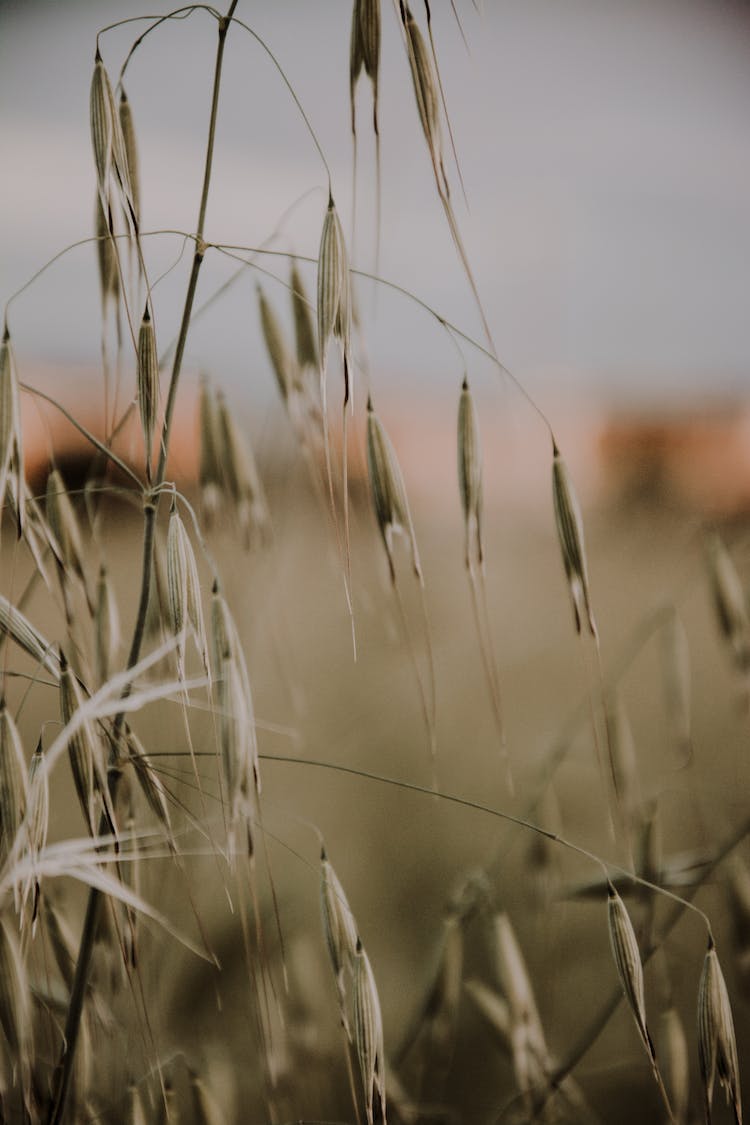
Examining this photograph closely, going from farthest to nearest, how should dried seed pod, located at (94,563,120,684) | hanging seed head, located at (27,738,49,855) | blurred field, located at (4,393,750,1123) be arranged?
blurred field, located at (4,393,750,1123), dried seed pod, located at (94,563,120,684), hanging seed head, located at (27,738,49,855)

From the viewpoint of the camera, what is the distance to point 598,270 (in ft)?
2.25

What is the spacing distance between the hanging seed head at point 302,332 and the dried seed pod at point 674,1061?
1.44ft

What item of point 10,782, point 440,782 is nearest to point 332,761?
point 440,782

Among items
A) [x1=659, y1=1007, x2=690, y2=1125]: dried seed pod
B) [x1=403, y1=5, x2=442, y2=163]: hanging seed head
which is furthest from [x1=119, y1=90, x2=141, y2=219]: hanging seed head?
[x1=659, y1=1007, x2=690, y2=1125]: dried seed pod

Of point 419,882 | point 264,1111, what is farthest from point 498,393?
point 264,1111

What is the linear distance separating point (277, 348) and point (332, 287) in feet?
0.43

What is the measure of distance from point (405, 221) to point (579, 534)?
37 cm

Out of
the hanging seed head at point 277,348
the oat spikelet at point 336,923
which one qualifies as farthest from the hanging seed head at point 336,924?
the hanging seed head at point 277,348

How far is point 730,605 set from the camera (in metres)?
0.42

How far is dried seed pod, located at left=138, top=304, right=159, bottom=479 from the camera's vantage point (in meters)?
0.25

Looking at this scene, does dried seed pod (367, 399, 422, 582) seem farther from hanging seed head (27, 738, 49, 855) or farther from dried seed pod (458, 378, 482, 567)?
hanging seed head (27, 738, 49, 855)

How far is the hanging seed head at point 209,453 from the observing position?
14.8 inches

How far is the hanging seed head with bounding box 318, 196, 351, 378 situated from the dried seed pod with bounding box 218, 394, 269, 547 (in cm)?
11

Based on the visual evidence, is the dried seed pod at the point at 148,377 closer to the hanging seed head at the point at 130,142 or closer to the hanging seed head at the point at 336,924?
the hanging seed head at the point at 130,142
